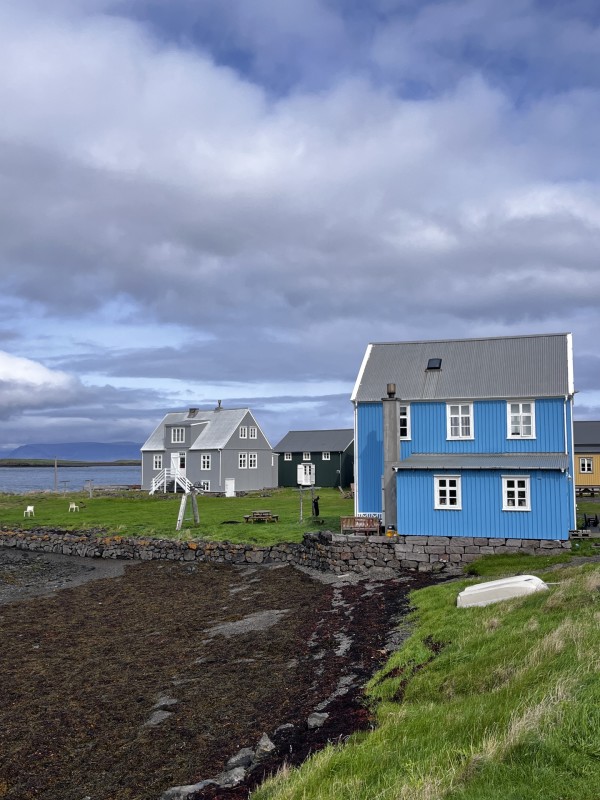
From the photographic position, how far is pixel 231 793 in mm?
9836

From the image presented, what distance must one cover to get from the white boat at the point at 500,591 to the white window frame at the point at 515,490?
11.5 meters

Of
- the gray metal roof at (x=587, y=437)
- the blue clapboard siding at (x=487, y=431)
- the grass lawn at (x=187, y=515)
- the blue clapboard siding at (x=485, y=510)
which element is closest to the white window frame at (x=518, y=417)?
the blue clapboard siding at (x=487, y=431)

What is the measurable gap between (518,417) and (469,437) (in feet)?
8.37

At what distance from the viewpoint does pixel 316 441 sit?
72.5m

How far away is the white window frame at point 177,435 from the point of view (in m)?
70.4

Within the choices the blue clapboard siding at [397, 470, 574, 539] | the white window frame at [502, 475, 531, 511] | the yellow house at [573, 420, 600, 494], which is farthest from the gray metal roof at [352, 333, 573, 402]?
the yellow house at [573, 420, 600, 494]

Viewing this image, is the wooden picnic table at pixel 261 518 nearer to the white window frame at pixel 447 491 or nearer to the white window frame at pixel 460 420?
the white window frame at pixel 460 420

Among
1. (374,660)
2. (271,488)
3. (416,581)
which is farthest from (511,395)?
(271,488)

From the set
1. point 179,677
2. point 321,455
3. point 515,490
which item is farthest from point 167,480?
point 179,677

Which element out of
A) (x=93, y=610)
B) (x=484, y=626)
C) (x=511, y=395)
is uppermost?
(x=511, y=395)

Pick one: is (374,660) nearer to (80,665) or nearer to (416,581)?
(80,665)

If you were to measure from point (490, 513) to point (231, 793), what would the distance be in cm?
2304

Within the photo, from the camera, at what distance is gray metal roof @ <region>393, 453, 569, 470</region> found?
99.1 feet

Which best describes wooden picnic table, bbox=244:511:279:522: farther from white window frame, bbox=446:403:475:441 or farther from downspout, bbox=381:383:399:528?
white window frame, bbox=446:403:475:441
